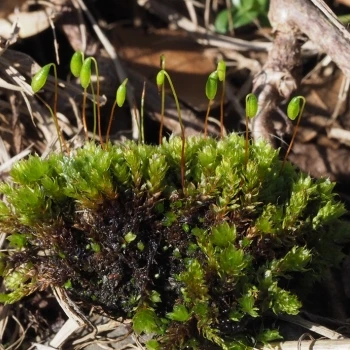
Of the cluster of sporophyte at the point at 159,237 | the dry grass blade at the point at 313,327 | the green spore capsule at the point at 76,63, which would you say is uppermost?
the green spore capsule at the point at 76,63

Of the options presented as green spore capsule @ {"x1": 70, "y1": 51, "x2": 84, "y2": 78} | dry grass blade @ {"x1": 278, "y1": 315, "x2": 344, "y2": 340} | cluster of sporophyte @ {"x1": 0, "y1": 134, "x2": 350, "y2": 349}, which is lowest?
dry grass blade @ {"x1": 278, "y1": 315, "x2": 344, "y2": 340}

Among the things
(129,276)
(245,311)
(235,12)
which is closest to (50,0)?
(235,12)

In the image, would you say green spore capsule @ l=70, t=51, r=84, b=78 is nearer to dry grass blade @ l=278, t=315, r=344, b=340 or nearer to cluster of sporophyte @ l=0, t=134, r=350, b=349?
cluster of sporophyte @ l=0, t=134, r=350, b=349

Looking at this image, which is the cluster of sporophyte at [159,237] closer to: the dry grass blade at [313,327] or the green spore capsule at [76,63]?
the dry grass blade at [313,327]

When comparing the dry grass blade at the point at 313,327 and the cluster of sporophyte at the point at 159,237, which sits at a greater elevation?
the cluster of sporophyte at the point at 159,237

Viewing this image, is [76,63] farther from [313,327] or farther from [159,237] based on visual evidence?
[313,327]

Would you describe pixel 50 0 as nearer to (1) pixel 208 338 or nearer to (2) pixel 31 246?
(2) pixel 31 246

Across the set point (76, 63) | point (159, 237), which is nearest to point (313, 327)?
point (159, 237)

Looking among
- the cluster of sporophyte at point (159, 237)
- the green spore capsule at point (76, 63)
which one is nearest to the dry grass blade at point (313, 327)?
the cluster of sporophyte at point (159, 237)

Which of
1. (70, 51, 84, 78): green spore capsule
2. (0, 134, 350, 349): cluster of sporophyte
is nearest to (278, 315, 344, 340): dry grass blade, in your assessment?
(0, 134, 350, 349): cluster of sporophyte
